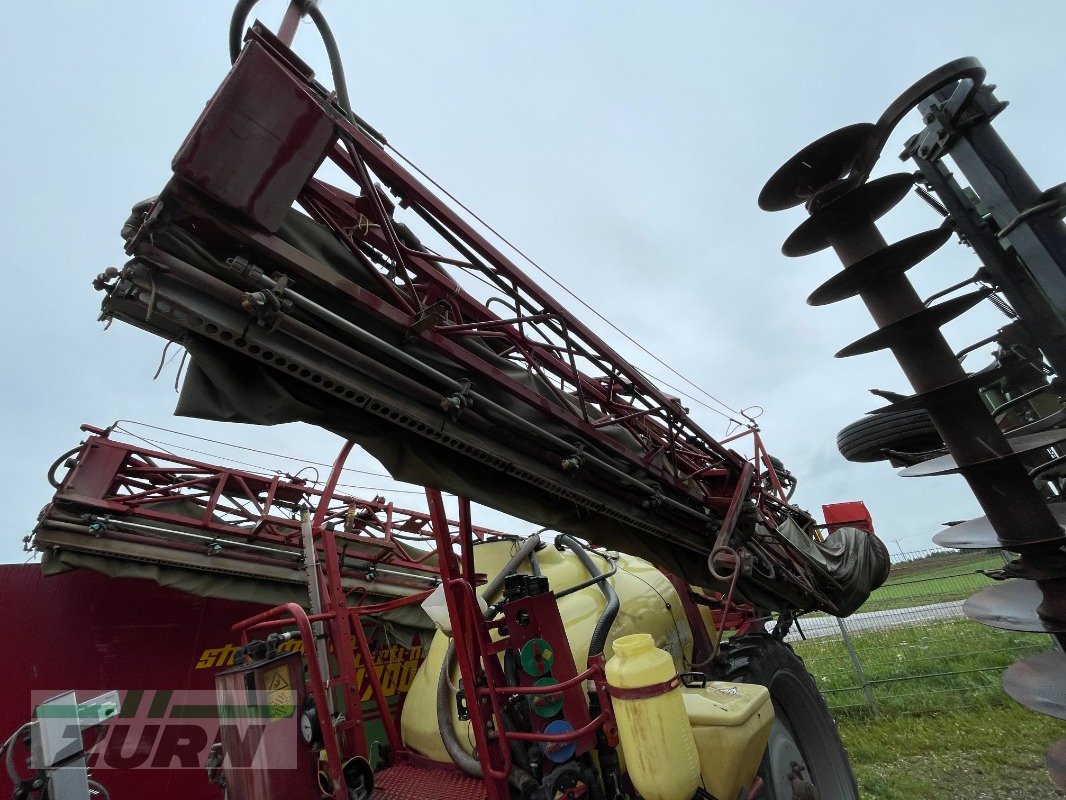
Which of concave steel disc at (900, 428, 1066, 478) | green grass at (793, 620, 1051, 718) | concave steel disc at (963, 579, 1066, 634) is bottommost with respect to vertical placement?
green grass at (793, 620, 1051, 718)

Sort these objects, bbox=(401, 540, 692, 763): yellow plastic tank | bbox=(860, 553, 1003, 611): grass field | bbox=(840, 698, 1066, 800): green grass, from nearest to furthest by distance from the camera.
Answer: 1. bbox=(401, 540, 692, 763): yellow plastic tank
2. bbox=(840, 698, 1066, 800): green grass
3. bbox=(860, 553, 1003, 611): grass field

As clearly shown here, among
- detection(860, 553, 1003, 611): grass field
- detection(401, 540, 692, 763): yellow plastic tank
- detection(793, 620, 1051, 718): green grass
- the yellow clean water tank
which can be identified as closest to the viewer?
the yellow clean water tank

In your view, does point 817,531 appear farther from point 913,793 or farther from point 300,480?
point 300,480

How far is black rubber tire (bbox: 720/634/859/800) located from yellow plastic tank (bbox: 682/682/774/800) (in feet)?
3.97

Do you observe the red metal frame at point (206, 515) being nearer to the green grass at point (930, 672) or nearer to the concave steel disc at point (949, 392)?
the concave steel disc at point (949, 392)

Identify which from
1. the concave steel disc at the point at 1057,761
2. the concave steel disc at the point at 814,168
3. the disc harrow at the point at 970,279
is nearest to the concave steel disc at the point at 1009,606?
the disc harrow at the point at 970,279

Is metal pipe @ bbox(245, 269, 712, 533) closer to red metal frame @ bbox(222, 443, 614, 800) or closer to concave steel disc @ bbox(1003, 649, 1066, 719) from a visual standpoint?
red metal frame @ bbox(222, 443, 614, 800)

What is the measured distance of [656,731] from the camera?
2.53 metres

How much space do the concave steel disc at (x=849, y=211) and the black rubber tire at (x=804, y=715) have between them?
3.28 meters

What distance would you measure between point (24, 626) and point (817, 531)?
867 centimetres

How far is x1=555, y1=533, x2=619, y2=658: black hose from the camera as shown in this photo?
3.47 metres

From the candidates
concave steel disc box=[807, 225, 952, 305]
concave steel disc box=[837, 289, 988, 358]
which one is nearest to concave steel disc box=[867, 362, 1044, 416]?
concave steel disc box=[837, 289, 988, 358]

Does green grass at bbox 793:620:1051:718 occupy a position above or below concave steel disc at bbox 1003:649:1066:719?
below

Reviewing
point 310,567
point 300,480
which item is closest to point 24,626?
point 300,480
